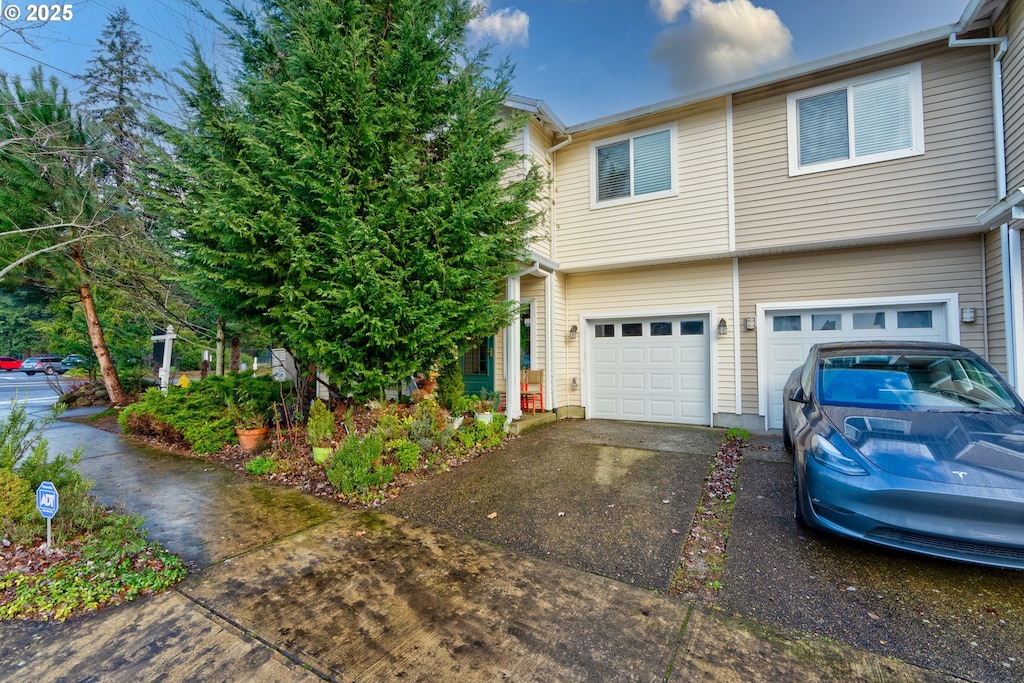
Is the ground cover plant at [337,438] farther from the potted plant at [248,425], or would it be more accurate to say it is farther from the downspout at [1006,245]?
the downspout at [1006,245]

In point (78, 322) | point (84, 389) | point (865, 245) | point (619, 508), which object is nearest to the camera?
point (619, 508)

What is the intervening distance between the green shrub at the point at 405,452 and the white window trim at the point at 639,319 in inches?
165

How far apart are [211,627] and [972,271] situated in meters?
9.09

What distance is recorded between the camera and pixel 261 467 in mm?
5199

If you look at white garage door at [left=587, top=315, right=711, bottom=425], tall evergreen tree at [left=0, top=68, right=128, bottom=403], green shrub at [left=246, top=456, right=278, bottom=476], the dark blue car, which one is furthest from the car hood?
tall evergreen tree at [left=0, top=68, right=128, bottom=403]

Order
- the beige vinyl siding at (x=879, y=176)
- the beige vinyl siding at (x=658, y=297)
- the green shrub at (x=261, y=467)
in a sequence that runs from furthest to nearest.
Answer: the beige vinyl siding at (x=658, y=297) < the beige vinyl siding at (x=879, y=176) < the green shrub at (x=261, y=467)

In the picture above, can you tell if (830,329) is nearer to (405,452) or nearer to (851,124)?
(851,124)

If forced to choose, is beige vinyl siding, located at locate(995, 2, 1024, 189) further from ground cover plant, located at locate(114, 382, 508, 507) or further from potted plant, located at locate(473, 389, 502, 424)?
ground cover plant, located at locate(114, 382, 508, 507)

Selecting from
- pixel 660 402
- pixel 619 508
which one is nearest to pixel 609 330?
pixel 660 402

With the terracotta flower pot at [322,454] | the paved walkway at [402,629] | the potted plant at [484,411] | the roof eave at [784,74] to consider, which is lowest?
the paved walkway at [402,629]

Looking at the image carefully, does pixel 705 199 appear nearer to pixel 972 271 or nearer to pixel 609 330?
pixel 609 330

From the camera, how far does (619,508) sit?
152 inches

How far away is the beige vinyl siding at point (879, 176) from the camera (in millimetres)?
5535

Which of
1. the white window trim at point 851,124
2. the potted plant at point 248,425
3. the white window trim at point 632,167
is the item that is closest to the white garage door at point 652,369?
the white window trim at point 632,167
